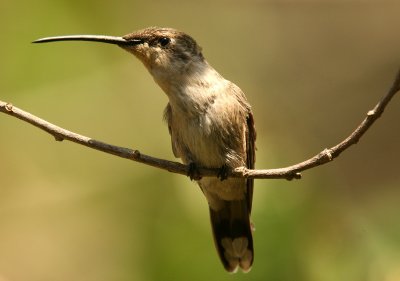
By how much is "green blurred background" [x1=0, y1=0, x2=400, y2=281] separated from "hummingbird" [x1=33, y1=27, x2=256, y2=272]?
234mm

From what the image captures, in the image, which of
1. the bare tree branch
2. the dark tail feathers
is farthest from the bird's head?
the dark tail feathers

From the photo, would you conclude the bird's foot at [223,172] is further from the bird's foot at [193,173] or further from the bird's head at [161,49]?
the bird's head at [161,49]

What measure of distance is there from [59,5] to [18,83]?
0.59m

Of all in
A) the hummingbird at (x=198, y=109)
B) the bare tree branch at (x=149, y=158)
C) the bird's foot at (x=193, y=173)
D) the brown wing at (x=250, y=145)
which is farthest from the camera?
the brown wing at (x=250, y=145)

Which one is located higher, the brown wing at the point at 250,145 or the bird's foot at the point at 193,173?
the brown wing at the point at 250,145

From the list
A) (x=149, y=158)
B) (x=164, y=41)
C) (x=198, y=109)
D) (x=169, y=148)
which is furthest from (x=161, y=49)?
(x=169, y=148)

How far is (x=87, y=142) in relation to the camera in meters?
2.93

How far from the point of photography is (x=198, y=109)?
12.1 ft

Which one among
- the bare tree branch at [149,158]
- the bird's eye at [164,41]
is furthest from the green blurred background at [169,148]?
the bird's eye at [164,41]

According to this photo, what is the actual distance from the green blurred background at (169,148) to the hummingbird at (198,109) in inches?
9.2

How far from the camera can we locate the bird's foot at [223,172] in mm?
3633

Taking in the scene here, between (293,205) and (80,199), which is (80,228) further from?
(293,205)

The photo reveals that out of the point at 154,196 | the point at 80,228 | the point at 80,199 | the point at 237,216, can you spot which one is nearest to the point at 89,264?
the point at 80,228

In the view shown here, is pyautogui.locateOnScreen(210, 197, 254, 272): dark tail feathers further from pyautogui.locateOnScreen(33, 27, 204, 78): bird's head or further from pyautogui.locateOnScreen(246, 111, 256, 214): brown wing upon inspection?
pyautogui.locateOnScreen(33, 27, 204, 78): bird's head
